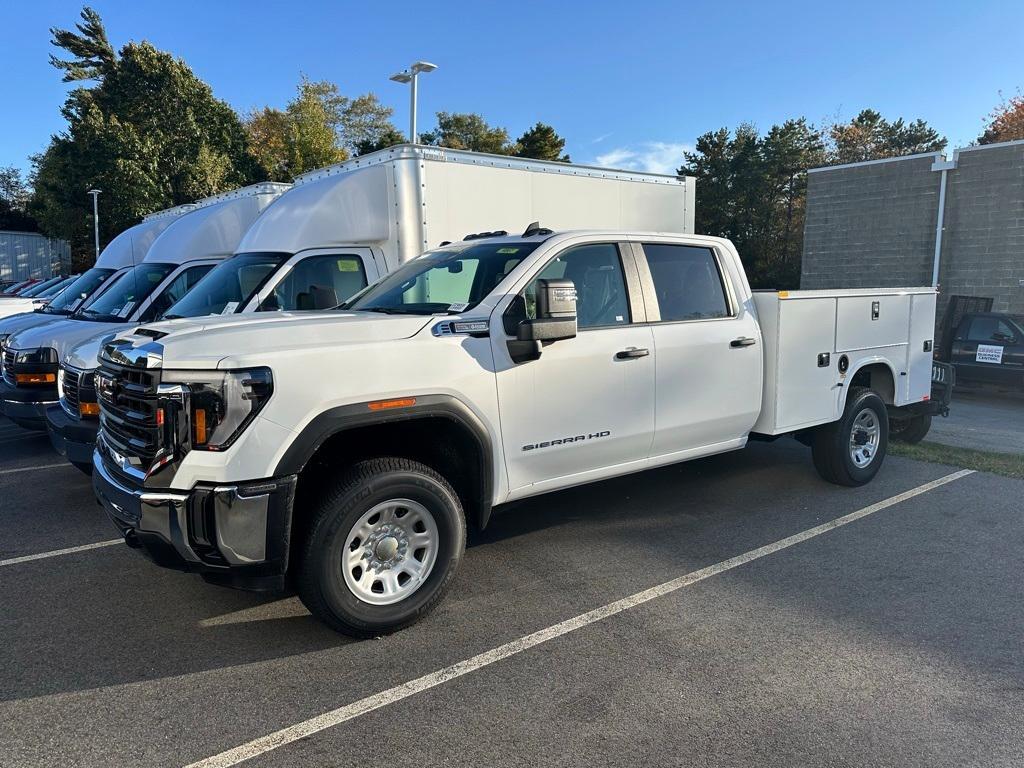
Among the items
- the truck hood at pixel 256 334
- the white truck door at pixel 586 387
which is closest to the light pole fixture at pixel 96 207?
the truck hood at pixel 256 334

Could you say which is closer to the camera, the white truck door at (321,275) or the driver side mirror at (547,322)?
the driver side mirror at (547,322)

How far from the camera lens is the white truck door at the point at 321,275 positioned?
7.27 metres

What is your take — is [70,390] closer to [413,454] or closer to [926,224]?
[413,454]

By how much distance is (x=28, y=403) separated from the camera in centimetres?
717

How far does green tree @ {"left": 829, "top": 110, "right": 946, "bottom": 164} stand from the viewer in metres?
38.5

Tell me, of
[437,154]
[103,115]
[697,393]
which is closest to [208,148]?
[103,115]

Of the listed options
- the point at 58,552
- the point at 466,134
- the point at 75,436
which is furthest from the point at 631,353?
the point at 466,134

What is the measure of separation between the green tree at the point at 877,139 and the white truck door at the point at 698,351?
37200 mm

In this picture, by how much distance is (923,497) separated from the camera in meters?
6.36

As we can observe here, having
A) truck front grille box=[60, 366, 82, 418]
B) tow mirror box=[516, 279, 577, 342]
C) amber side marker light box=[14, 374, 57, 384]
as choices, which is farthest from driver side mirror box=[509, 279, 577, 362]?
amber side marker light box=[14, 374, 57, 384]

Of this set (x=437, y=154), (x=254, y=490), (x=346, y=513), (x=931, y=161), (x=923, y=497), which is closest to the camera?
(x=254, y=490)

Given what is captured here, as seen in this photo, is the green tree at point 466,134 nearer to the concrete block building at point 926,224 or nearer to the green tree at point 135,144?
the green tree at point 135,144

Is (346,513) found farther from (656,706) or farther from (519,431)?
(656,706)

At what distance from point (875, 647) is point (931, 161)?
1864 cm
